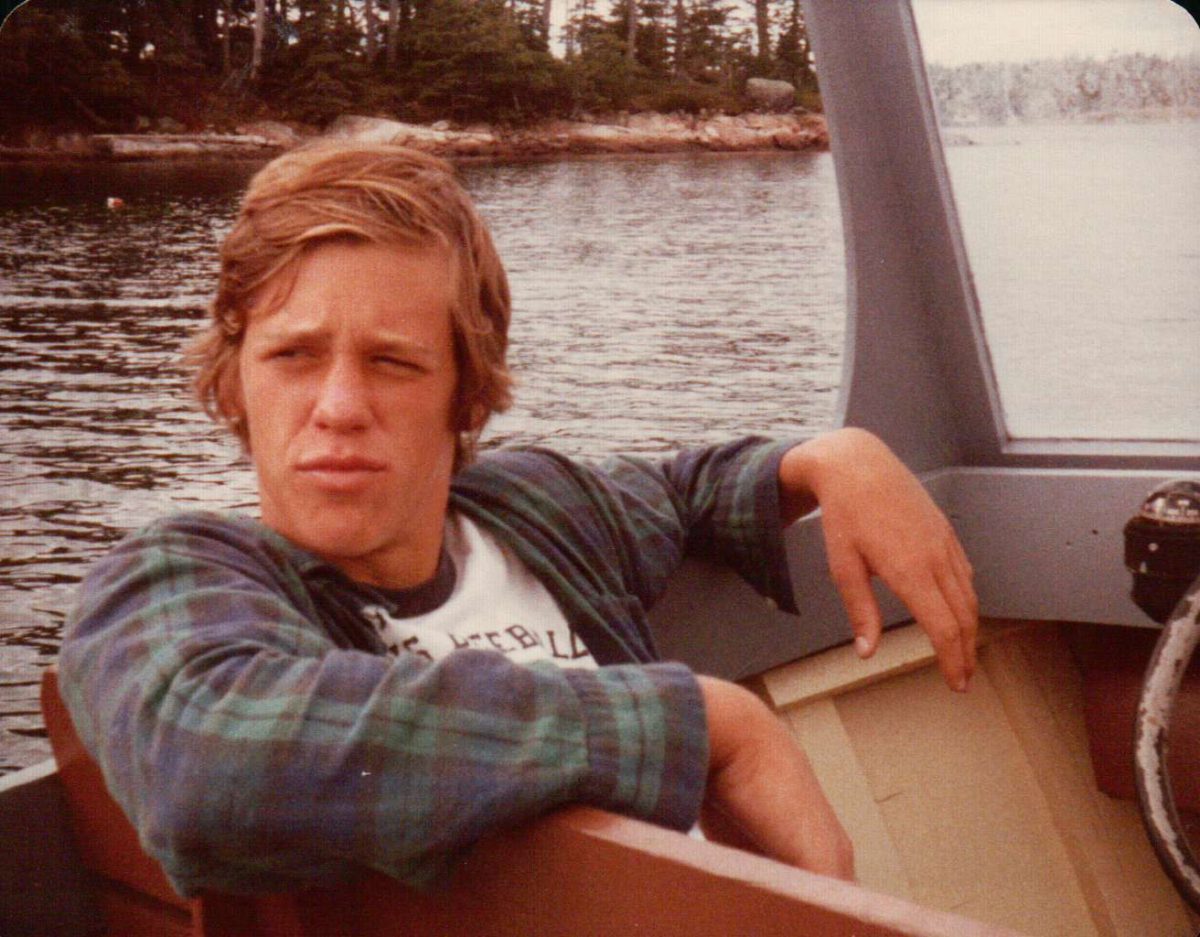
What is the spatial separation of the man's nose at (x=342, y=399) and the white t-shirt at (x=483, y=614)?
0.55 ft

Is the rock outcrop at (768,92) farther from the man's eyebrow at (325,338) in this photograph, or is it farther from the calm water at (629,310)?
the man's eyebrow at (325,338)

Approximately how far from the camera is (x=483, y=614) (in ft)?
4.21

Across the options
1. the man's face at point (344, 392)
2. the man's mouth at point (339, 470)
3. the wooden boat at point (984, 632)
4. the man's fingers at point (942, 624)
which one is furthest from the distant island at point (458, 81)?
the man's fingers at point (942, 624)

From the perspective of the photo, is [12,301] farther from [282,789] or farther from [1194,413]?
[1194,413]

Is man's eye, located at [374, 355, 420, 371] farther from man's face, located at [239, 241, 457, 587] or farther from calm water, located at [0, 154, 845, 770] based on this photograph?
calm water, located at [0, 154, 845, 770]

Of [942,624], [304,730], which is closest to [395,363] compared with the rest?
[304,730]

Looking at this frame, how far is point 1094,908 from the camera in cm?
219

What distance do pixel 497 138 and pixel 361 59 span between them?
0.72 ft

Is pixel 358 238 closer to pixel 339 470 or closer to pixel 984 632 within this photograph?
pixel 339 470

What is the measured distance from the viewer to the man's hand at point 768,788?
39.4 inches

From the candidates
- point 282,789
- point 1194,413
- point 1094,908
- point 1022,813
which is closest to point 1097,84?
point 1194,413

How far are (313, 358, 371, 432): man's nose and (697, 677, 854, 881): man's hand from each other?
0.35 meters

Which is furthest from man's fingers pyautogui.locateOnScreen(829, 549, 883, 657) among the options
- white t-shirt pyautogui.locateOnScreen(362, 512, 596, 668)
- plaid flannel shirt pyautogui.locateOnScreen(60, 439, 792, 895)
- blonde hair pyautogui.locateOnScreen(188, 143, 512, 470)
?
plaid flannel shirt pyautogui.locateOnScreen(60, 439, 792, 895)

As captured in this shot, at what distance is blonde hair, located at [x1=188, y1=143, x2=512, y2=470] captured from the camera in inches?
45.7
